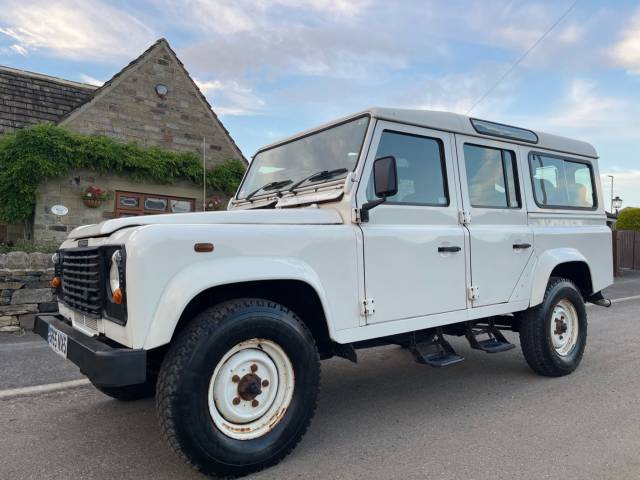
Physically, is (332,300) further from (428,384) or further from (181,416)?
(428,384)

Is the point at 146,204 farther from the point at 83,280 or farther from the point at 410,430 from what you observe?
the point at 410,430

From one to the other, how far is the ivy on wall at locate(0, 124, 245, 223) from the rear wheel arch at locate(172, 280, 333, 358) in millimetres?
8536

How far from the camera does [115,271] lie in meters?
2.46

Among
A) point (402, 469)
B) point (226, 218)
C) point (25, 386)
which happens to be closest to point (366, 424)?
point (402, 469)

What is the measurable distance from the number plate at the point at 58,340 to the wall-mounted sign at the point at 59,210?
7929 mm

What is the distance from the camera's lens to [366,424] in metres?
3.33

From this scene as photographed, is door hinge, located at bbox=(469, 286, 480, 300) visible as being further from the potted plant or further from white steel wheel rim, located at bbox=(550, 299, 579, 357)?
the potted plant

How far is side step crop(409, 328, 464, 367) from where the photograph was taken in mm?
3434

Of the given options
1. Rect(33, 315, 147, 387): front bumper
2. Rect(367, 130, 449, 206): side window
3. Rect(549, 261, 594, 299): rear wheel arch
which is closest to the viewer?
Rect(33, 315, 147, 387): front bumper

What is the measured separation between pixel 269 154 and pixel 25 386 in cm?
292

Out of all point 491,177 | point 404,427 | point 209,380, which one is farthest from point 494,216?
point 209,380

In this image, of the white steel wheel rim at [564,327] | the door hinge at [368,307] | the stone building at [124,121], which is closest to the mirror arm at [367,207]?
the door hinge at [368,307]

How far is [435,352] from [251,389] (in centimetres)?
164

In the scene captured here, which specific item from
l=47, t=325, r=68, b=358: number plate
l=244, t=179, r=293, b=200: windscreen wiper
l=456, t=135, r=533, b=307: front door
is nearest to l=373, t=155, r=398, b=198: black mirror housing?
l=244, t=179, r=293, b=200: windscreen wiper
